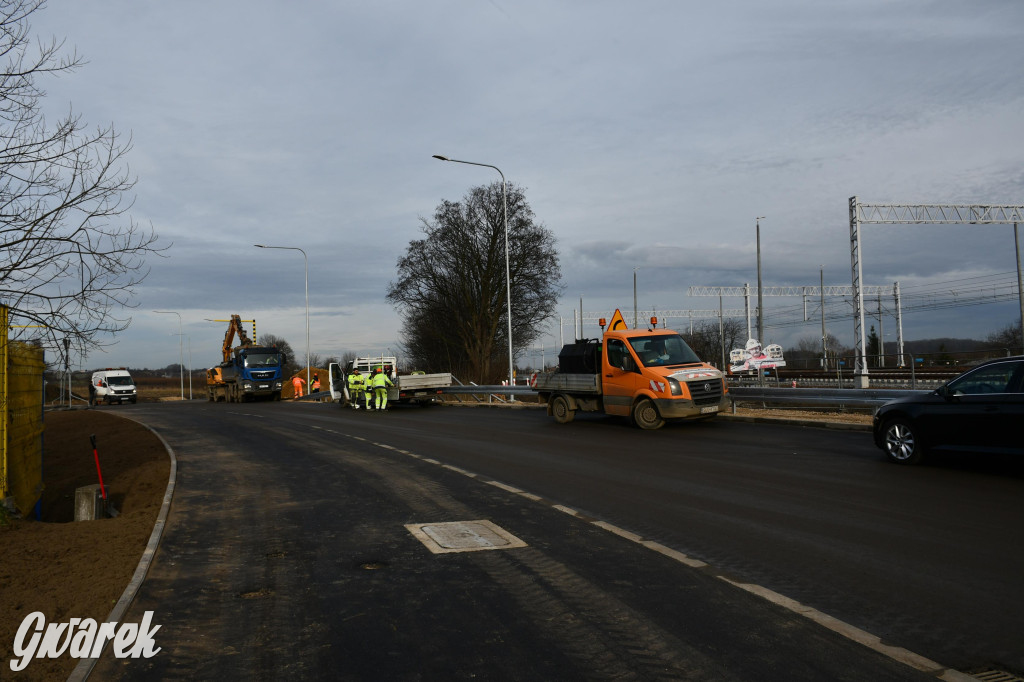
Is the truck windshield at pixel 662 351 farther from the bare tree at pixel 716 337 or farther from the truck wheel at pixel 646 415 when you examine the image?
the bare tree at pixel 716 337

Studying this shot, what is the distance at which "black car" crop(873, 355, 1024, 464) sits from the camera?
9.62 metres

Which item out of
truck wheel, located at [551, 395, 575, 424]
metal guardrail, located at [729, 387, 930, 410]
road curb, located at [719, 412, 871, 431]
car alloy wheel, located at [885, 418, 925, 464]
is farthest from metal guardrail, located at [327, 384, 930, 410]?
car alloy wheel, located at [885, 418, 925, 464]

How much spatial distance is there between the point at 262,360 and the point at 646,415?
30.6 m

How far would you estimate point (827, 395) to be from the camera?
687 inches

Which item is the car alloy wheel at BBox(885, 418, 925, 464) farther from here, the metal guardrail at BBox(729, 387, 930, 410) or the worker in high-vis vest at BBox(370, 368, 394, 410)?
the worker in high-vis vest at BBox(370, 368, 394, 410)

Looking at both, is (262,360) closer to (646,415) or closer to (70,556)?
(646,415)

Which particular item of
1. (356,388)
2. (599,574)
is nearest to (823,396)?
(599,574)

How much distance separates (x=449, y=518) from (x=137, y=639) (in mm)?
3799

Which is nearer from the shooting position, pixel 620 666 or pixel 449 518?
pixel 620 666

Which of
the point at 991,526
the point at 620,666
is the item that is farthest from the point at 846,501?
the point at 620,666

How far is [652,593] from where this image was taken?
17.6ft

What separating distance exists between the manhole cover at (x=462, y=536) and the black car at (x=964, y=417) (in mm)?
6565

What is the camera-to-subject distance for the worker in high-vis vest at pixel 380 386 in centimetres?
2908

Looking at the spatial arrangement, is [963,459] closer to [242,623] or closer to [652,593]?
[652,593]
